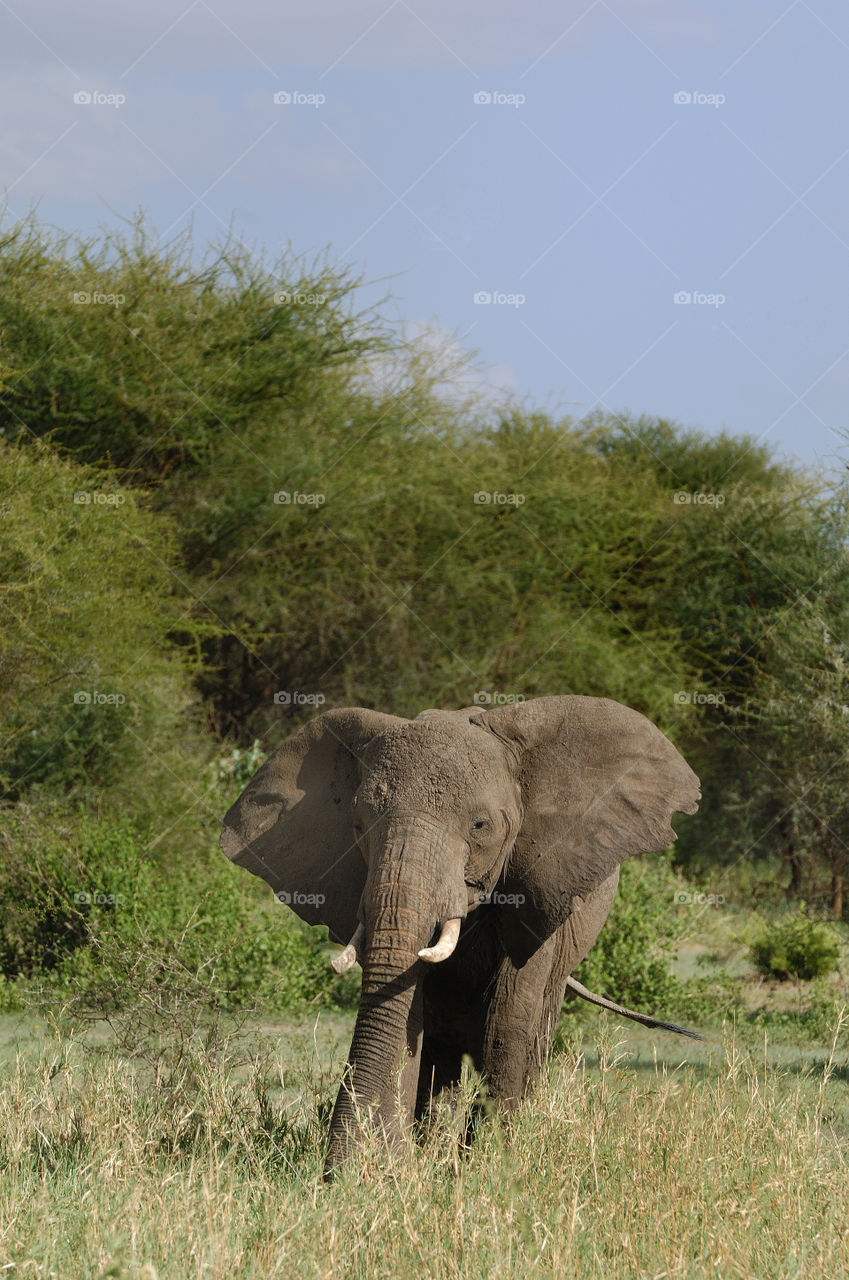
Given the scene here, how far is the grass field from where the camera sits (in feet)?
14.8

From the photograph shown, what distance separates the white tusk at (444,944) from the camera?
17.2 feet

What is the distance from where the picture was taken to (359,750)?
6.66 m

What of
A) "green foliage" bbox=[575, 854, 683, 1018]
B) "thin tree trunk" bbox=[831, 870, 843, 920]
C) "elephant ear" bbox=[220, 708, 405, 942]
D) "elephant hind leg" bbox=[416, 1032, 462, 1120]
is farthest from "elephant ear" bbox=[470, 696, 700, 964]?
"thin tree trunk" bbox=[831, 870, 843, 920]

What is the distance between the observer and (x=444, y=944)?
539 centimetres

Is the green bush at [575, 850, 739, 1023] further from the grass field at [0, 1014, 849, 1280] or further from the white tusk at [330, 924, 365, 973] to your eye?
the white tusk at [330, 924, 365, 973]

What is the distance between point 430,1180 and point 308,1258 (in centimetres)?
82

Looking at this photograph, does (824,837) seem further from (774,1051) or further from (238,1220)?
(238,1220)

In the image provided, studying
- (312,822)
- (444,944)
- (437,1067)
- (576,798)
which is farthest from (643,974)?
(444,944)

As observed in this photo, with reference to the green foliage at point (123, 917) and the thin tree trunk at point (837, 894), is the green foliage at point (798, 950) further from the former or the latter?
the green foliage at point (123, 917)

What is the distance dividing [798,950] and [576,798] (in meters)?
9.02

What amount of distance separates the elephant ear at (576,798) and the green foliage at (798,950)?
853cm

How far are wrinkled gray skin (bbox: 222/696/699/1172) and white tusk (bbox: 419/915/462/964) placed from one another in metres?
0.05

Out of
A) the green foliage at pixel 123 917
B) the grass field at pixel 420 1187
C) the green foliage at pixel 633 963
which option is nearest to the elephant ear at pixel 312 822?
the grass field at pixel 420 1187

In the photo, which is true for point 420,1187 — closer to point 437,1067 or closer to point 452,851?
point 452,851
